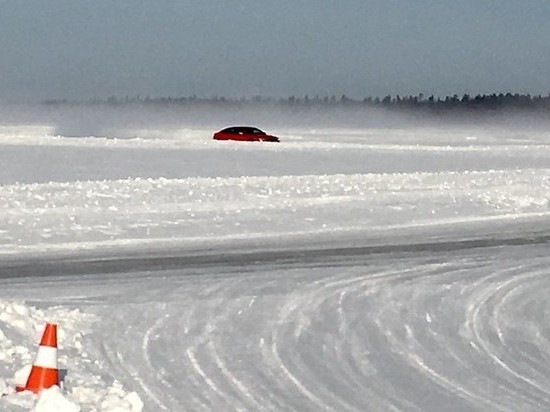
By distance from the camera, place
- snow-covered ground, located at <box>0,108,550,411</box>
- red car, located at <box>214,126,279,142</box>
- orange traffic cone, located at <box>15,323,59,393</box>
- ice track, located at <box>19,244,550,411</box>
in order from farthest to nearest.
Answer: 1. red car, located at <box>214,126,279,142</box>
2. snow-covered ground, located at <box>0,108,550,411</box>
3. ice track, located at <box>19,244,550,411</box>
4. orange traffic cone, located at <box>15,323,59,393</box>

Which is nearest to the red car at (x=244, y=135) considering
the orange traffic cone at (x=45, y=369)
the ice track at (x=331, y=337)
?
the ice track at (x=331, y=337)

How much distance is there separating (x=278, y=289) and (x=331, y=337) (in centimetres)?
263

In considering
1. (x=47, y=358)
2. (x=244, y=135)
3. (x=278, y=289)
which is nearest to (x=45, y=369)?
(x=47, y=358)

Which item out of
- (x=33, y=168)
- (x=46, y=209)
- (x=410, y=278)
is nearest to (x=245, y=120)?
(x=33, y=168)

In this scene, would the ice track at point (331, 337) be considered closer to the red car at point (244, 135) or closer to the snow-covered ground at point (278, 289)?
the snow-covered ground at point (278, 289)

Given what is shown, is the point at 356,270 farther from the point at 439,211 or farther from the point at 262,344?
the point at 439,211

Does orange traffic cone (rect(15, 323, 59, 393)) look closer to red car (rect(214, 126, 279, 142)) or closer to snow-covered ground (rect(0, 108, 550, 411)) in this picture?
snow-covered ground (rect(0, 108, 550, 411))

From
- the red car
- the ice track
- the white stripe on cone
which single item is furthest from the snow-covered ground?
the red car

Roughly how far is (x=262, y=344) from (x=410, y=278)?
4308 millimetres

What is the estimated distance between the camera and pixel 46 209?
63.7 ft

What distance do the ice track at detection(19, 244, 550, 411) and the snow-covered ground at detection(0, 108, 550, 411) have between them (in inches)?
1.0

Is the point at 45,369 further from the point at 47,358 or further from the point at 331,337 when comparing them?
the point at 331,337

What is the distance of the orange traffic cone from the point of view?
276 inches

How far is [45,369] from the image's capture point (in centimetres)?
702
